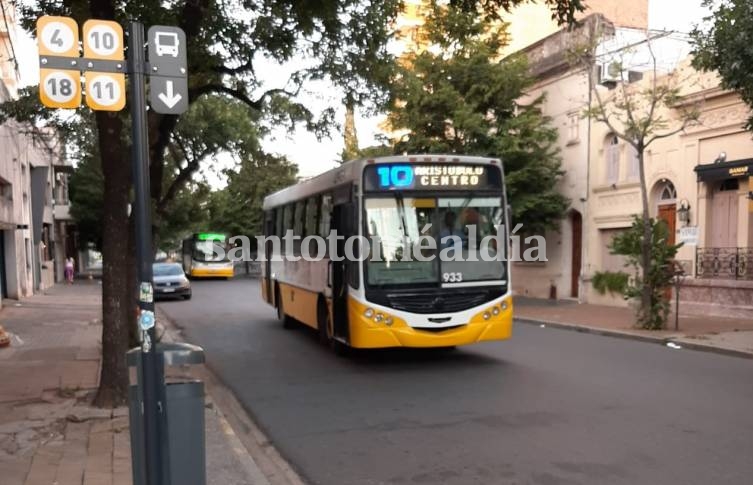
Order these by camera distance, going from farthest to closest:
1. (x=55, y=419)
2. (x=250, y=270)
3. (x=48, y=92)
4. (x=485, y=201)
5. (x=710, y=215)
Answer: (x=250, y=270)
(x=710, y=215)
(x=485, y=201)
(x=55, y=419)
(x=48, y=92)

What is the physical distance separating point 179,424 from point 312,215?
326 inches

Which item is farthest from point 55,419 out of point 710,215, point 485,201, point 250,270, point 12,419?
point 250,270

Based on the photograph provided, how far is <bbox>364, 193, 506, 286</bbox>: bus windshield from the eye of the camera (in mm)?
9633

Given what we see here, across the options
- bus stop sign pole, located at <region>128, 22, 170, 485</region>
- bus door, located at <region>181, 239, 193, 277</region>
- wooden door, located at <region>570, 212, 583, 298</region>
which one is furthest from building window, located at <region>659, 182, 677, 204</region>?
bus door, located at <region>181, 239, 193, 277</region>

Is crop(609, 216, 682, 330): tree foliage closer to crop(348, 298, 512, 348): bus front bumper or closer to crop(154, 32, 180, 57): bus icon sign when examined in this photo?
crop(348, 298, 512, 348): bus front bumper

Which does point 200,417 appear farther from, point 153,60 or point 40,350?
point 40,350

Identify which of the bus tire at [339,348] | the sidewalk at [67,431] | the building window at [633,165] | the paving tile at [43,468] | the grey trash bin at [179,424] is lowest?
the bus tire at [339,348]

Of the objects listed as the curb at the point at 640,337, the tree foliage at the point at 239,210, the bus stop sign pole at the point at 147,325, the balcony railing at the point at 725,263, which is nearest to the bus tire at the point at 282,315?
the curb at the point at 640,337

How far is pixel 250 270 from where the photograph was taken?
48.0m

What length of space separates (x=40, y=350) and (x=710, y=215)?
52.6ft

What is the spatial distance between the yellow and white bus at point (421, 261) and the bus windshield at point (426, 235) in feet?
0.05

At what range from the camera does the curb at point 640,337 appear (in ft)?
37.3

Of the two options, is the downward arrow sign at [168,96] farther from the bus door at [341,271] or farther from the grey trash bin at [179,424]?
the bus door at [341,271]

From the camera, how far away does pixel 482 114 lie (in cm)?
2095
